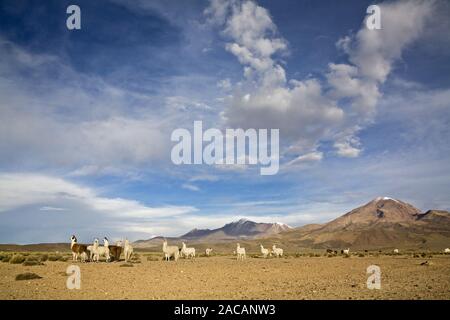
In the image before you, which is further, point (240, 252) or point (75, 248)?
point (240, 252)

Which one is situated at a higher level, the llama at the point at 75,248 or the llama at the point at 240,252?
the llama at the point at 75,248

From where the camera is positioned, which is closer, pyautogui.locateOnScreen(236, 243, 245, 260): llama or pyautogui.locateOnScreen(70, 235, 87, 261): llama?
pyautogui.locateOnScreen(70, 235, 87, 261): llama

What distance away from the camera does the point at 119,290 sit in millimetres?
14633

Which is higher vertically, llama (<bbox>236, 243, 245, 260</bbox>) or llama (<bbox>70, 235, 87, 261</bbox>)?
llama (<bbox>70, 235, 87, 261</bbox>)

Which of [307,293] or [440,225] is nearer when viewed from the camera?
[307,293]

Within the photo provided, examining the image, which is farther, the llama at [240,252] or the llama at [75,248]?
the llama at [240,252]

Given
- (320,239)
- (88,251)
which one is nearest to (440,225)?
(320,239)
